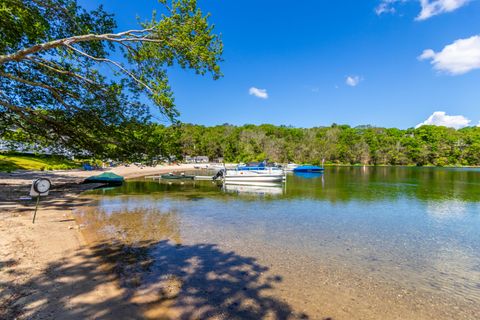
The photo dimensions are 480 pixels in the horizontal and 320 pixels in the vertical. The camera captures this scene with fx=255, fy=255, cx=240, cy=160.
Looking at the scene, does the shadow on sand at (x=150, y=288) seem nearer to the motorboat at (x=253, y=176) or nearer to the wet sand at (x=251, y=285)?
the wet sand at (x=251, y=285)

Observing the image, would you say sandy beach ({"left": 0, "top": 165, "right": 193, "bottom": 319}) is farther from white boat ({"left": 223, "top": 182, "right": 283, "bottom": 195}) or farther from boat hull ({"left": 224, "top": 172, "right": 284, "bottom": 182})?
boat hull ({"left": 224, "top": 172, "right": 284, "bottom": 182})

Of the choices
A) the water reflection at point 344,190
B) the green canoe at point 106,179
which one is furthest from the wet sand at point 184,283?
the green canoe at point 106,179

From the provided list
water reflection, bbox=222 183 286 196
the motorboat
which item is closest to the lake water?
water reflection, bbox=222 183 286 196

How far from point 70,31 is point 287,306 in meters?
15.5

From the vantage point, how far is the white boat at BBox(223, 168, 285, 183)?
1420 inches

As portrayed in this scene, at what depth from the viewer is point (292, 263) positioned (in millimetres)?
7891

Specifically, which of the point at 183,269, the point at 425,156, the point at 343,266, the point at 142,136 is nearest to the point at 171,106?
the point at 142,136

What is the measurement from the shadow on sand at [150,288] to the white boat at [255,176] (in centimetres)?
2784

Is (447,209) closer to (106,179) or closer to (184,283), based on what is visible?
(184,283)

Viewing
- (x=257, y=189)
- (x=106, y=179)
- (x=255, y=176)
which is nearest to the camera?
(x=106, y=179)

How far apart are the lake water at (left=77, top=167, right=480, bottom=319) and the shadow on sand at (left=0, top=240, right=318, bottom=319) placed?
38 mm

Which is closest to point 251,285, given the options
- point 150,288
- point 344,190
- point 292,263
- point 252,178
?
point 292,263

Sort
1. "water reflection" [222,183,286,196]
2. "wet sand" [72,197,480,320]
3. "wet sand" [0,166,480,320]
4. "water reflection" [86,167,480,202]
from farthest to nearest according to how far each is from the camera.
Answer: "water reflection" [222,183,286,196], "water reflection" [86,167,480,202], "wet sand" [72,197,480,320], "wet sand" [0,166,480,320]

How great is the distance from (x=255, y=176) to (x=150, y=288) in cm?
3104
